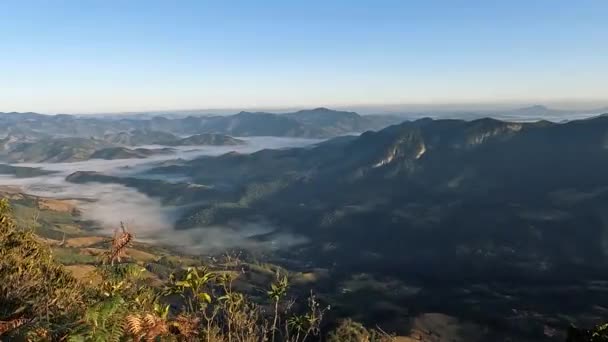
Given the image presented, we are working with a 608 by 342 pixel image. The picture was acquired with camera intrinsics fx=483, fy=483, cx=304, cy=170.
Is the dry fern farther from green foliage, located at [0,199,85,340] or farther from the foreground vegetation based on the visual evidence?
green foliage, located at [0,199,85,340]

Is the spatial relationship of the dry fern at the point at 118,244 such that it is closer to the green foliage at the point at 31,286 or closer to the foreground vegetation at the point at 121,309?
the foreground vegetation at the point at 121,309

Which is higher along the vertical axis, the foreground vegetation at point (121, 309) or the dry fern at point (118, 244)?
the dry fern at point (118, 244)

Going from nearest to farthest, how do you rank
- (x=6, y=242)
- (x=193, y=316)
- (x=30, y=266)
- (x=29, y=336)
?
1. (x=29, y=336)
2. (x=193, y=316)
3. (x=30, y=266)
4. (x=6, y=242)

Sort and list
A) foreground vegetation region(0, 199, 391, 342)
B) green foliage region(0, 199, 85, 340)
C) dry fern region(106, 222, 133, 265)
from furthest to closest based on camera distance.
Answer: dry fern region(106, 222, 133, 265) < green foliage region(0, 199, 85, 340) < foreground vegetation region(0, 199, 391, 342)

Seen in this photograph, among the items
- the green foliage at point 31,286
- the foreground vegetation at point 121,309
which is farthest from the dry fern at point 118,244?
the green foliage at point 31,286

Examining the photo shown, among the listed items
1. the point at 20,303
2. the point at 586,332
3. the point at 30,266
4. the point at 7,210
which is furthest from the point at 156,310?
the point at 586,332

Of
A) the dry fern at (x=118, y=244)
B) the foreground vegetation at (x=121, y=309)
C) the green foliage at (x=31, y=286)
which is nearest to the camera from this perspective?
the foreground vegetation at (x=121, y=309)

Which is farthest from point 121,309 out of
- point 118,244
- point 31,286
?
point 31,286

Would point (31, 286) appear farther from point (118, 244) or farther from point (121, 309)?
point (121, 309)

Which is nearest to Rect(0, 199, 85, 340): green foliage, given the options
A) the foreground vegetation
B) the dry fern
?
the foreground vegetation

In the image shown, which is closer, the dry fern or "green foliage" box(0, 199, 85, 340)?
"green foliage" box(0, 199, 85, 340)

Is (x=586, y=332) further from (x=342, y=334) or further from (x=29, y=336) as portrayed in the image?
(x=342, y=334)
